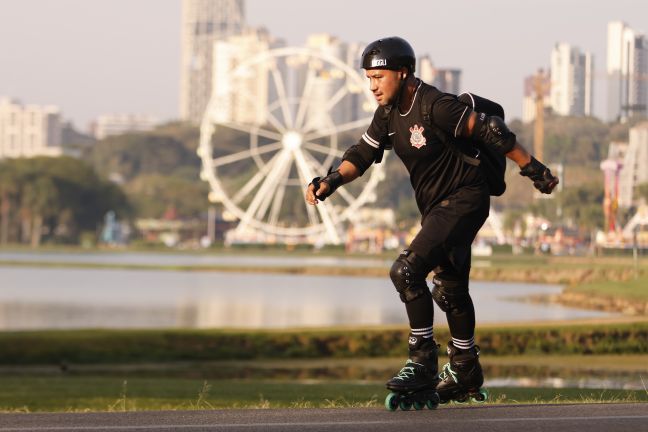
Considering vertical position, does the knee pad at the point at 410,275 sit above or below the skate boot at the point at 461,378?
above

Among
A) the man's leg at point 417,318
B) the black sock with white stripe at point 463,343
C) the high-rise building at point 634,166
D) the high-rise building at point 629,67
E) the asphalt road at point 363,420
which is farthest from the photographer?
the high-rise building at point 629,67

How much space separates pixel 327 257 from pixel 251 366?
13290 cm

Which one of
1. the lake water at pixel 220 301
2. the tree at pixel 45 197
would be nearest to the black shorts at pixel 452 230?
the lake water at pixel 220 301

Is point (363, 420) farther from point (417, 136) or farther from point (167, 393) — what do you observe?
point (167, 393)

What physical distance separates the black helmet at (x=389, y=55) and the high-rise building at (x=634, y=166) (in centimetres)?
15221

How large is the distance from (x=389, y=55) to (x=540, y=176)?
129cm

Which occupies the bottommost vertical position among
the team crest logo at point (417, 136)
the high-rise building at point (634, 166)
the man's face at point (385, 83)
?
the team crest logo at point (417, 136)

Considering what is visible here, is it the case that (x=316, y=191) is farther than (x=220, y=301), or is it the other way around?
(x=220, y=301)

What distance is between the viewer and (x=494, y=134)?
10.1 metres

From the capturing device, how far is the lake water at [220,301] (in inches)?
2063

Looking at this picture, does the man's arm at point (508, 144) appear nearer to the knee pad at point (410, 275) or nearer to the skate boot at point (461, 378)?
the knee pad at point (410, 275)

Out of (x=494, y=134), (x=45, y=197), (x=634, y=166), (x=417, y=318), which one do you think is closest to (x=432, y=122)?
(x=494, y=134)

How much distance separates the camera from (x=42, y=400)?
20.7 m

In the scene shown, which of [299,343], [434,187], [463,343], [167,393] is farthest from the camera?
[299,343]
